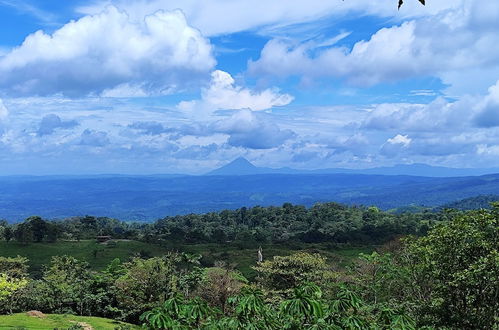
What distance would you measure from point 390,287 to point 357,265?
1353cm

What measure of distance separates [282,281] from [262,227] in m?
93.7

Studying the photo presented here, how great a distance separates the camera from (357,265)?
143 feet

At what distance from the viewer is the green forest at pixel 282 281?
10.3 metres

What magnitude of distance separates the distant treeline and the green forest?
596 mm

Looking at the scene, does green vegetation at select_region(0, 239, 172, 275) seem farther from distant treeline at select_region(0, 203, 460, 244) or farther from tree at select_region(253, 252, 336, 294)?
tree at select_region(253, 252, 336, 294)

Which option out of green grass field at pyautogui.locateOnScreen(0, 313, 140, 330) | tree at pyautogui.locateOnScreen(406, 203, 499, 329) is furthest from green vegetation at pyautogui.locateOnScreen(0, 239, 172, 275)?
tree at pyautogui.locateOnScreen(406, 203, 499, 329)

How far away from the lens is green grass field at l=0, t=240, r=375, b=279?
8769cm

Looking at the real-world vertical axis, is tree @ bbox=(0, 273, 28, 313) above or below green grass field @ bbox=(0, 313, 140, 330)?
above

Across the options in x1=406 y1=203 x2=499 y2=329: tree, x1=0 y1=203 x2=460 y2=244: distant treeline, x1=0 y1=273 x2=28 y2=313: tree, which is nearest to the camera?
x1=406 y1=203 x2=499 y2=329: tree

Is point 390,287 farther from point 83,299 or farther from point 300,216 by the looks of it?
point 300,216

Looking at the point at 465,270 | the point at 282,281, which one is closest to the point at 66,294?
the point at 282,281

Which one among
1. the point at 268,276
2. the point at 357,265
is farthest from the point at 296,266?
the point at 357,265

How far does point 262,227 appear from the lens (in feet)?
472

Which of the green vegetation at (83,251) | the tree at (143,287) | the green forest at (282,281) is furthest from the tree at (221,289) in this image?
the green vegetation at (83,251)
